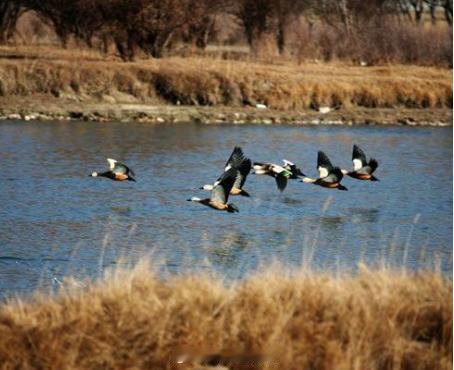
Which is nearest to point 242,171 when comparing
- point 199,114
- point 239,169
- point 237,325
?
point 239,169

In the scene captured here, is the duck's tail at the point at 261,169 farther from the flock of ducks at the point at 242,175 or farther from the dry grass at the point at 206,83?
the dry grass at the point at 206,83

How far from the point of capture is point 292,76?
30.9m

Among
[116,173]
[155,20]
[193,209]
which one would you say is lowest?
[193,209]

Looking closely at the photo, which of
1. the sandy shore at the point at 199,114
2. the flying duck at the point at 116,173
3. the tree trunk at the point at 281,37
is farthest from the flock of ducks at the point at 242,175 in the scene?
the tree trunk at the point at 281,37

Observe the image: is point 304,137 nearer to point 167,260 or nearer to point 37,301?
point 167,260

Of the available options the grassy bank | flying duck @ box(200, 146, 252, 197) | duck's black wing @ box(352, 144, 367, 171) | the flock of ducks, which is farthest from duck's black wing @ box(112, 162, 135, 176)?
the grassy bank

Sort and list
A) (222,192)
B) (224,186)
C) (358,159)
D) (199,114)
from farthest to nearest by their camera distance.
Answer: (199,114) < (358,159) < (222,192) < (224,186)

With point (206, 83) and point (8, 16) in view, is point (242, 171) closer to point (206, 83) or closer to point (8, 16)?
point (206, 83)

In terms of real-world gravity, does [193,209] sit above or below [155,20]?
below

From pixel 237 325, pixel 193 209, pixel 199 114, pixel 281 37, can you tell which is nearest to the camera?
pixel 237 325

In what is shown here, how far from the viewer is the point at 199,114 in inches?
1140

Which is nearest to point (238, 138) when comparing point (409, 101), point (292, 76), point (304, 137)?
point (304, 137)

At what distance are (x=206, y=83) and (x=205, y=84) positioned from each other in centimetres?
5

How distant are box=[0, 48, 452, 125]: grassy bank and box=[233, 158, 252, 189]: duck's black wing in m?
12.3
